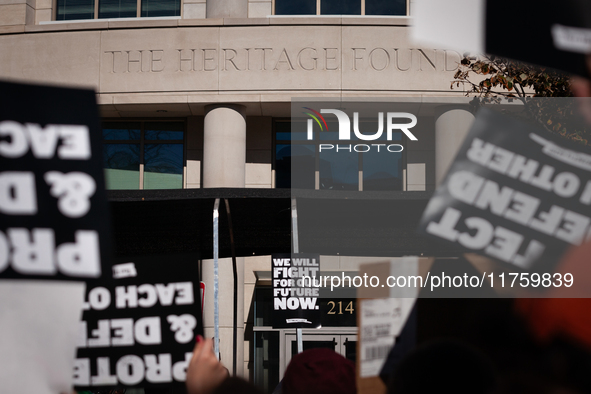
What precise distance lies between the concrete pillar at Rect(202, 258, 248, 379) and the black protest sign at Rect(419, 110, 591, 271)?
392 inches

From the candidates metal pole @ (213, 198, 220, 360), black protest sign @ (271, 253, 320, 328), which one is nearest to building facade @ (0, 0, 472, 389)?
black protest sign @ (271, 253, 320, 328)

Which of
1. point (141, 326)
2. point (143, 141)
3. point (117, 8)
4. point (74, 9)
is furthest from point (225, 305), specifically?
point (141, 326)

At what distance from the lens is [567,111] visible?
677 centimetres

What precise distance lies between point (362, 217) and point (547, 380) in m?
5.41

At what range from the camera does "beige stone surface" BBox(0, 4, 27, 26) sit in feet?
43.3

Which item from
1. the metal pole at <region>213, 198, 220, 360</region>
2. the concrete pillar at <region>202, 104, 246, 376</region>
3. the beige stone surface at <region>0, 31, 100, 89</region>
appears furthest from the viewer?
the beige stone surface at <region>0, 31, 100, 89</region>

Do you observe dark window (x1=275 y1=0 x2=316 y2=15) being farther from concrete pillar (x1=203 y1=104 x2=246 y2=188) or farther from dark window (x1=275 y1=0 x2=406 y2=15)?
concrete pillar (x1=203 y1=104 x2=246 y2=188)

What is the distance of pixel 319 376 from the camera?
2111 mm

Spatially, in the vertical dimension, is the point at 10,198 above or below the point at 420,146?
above

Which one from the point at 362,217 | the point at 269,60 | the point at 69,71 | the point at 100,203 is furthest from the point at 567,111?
the point at 69,71

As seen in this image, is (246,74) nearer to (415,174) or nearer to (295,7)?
(295,7)

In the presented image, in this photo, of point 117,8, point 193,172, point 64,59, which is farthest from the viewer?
point 117,8

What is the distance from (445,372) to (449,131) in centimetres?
1139

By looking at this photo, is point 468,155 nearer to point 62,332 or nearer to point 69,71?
point 62,332
